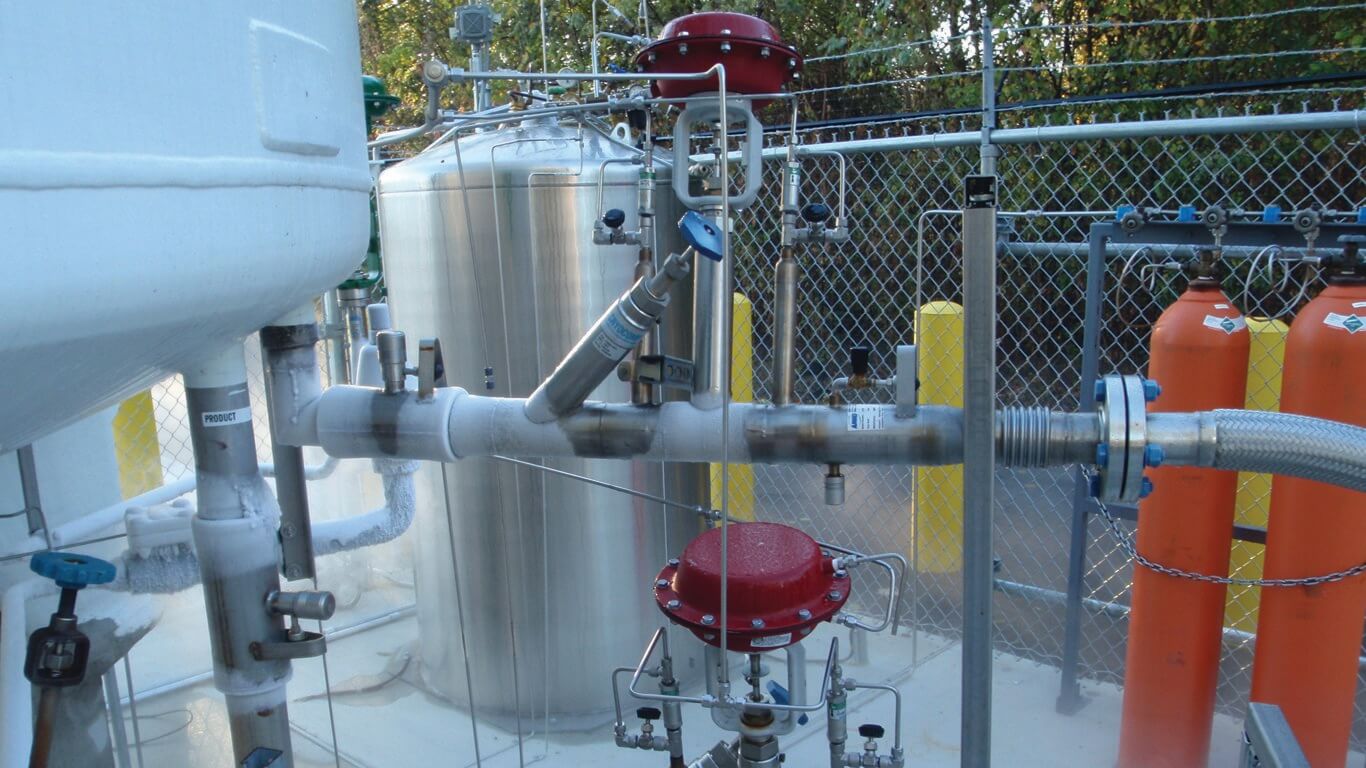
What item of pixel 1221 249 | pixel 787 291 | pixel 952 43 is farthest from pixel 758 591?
pixel 952 43

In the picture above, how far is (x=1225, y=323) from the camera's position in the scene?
2137mm

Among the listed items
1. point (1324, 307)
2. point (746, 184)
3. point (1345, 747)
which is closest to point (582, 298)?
point (746, 184)

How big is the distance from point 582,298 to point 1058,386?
4631 mm

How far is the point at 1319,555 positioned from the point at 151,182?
228 centimetres

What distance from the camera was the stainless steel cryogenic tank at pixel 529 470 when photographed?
8.15 feet

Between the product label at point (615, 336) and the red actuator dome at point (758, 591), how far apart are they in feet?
1.24

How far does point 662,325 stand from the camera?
257 centimetres

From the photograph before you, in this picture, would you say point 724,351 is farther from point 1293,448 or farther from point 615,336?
point 1293,448

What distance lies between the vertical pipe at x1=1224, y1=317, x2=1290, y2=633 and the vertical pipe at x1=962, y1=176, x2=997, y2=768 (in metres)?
1.73

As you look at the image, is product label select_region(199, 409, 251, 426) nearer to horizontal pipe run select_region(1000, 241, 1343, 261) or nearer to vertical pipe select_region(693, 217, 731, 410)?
vertical pipe select_region(693, 217, 731, 410)

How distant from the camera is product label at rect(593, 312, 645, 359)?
4.72ft

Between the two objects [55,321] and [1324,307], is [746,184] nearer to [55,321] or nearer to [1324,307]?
[55,321]

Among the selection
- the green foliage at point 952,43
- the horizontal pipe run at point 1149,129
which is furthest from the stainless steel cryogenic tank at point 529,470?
the green foliage at point 952,43

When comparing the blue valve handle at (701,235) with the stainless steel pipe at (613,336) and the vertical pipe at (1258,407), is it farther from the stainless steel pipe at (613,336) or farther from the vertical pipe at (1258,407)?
the vertical pipe at (1258,407)
